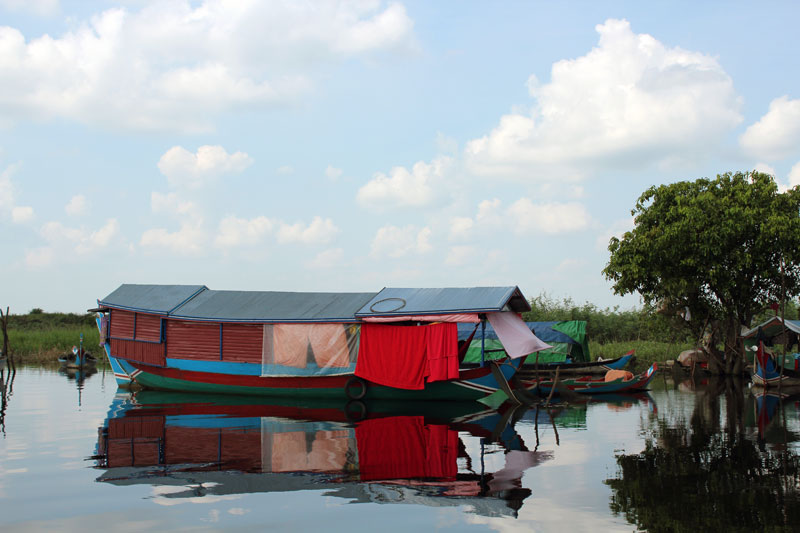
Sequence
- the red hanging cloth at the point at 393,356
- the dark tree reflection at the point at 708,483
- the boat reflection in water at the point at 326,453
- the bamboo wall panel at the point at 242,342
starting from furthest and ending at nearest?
the bamboo wall panel at the point at 242,342, the red hanging cloth at the point at 393,356, the boat reflection in water at the point at 326,453, the dark tree reflection at the point at 708,483

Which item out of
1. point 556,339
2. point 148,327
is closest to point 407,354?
point 148,327

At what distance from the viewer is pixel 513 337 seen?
16797 millimetres

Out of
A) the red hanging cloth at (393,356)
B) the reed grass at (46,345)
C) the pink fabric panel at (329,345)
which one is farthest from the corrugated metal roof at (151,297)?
the reed grass at (46,345)

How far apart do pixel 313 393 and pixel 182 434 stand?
6.56m

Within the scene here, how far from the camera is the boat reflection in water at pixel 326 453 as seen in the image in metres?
7.78

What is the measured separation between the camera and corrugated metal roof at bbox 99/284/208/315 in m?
19.8

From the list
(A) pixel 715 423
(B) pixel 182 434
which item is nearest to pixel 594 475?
(A) pixel 715 423

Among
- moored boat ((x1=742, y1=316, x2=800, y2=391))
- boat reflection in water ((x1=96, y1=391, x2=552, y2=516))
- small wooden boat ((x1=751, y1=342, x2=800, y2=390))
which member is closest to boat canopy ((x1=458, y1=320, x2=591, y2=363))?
moored boat ((x1=742, y1=316, x2=800, y2=391))

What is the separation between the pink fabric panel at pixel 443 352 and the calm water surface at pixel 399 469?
984mm

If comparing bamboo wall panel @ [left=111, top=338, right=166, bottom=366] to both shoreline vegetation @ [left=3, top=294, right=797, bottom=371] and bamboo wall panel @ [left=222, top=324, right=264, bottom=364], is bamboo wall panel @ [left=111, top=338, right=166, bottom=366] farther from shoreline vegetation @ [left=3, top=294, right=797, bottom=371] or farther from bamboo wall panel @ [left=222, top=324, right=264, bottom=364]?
shoreline vegetation @ [left=3, top=294, right=797, bottom=371]

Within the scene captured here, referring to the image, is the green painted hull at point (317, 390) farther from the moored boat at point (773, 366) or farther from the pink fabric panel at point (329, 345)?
the moored boat at point (773, 366)

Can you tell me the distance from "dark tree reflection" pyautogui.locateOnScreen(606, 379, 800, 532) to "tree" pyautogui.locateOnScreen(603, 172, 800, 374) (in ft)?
40.3

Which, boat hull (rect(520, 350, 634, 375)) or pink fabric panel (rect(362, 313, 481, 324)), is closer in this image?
pink fabric panel (rect(362, 313, 481, 324))

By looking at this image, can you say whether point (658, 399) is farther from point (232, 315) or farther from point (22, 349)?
point (22, 349)
